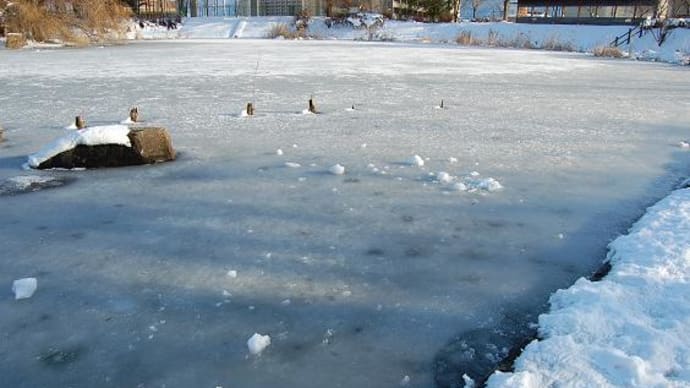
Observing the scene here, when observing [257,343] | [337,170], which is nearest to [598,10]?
[337,170]

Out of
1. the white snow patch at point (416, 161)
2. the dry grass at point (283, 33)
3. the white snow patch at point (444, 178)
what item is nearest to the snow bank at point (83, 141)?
the white snow patch at point (416, 161)

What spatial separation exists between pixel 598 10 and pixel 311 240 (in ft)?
133

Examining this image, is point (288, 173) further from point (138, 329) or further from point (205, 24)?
point (205, 24)

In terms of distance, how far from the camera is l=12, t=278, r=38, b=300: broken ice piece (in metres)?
2.66

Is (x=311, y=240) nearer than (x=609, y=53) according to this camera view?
Yes

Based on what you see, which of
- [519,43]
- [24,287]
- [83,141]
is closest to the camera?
[24,287]

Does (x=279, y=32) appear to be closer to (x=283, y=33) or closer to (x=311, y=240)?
(x=283, y=33)

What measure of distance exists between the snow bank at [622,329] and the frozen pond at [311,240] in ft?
0.53

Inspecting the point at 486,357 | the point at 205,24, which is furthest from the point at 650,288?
the point at 205,24

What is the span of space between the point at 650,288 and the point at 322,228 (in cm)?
191

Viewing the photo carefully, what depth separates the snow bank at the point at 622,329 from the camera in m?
2.02

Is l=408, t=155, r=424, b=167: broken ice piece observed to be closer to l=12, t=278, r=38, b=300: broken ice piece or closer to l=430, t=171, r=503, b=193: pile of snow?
l=430, t=171, r=503, b=193: pile of snow

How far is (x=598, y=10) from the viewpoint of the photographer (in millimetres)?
37312

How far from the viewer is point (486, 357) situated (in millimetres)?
2227
